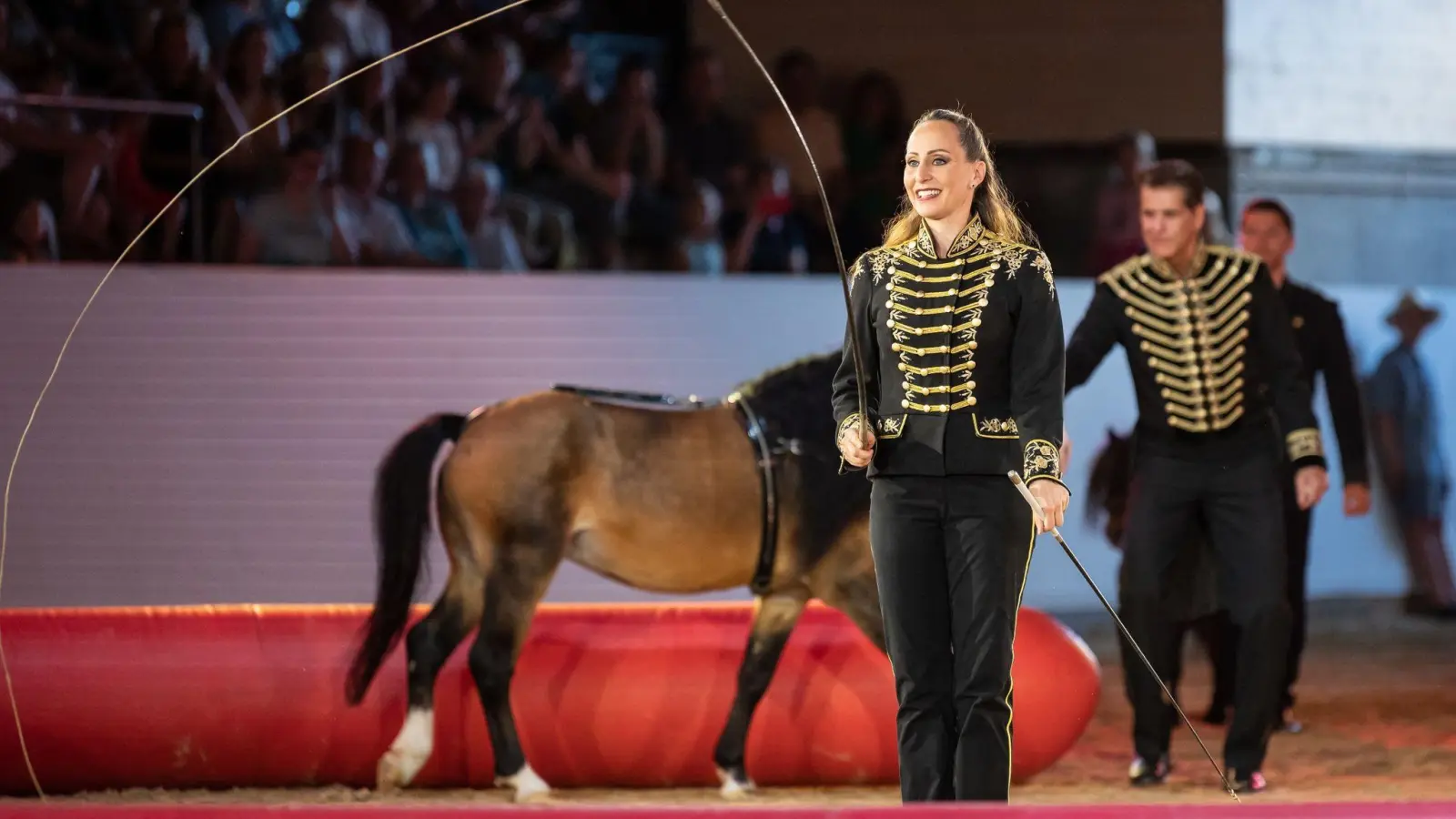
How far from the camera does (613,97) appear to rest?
740 cm

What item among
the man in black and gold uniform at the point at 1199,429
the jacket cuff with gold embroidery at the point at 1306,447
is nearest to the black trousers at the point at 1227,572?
the man in black and gold uniform at the point at 1199,429

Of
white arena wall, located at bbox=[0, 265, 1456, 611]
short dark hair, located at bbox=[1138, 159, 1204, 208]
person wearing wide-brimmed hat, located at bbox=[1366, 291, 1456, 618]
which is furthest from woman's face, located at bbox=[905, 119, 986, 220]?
person wearing wide-brimmed hat, located at bbox=[1366, 291, 1456, 618]

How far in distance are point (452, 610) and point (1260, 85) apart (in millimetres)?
5920

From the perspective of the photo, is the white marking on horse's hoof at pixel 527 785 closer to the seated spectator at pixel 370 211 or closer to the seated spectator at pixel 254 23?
the seated spectator at pixel 370 211

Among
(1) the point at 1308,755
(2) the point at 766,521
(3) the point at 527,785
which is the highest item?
(2) the point at 766,521

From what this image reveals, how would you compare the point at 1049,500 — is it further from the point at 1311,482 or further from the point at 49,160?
the point at 49,160

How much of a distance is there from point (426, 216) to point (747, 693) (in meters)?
2.86

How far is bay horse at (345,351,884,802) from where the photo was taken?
14.0ft

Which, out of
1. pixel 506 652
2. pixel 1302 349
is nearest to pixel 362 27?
pixel 506 652

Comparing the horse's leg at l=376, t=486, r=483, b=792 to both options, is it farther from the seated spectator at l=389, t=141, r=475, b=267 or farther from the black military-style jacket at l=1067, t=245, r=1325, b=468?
the seated spectator at l=389, t=141, r=475, b=267

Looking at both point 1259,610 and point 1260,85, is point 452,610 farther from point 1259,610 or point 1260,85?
point 1260,85

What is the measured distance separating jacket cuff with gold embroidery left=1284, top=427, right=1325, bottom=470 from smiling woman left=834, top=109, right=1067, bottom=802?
6.00 ft

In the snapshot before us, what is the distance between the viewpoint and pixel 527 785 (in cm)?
423

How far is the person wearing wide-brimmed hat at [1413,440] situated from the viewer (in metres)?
8.22
